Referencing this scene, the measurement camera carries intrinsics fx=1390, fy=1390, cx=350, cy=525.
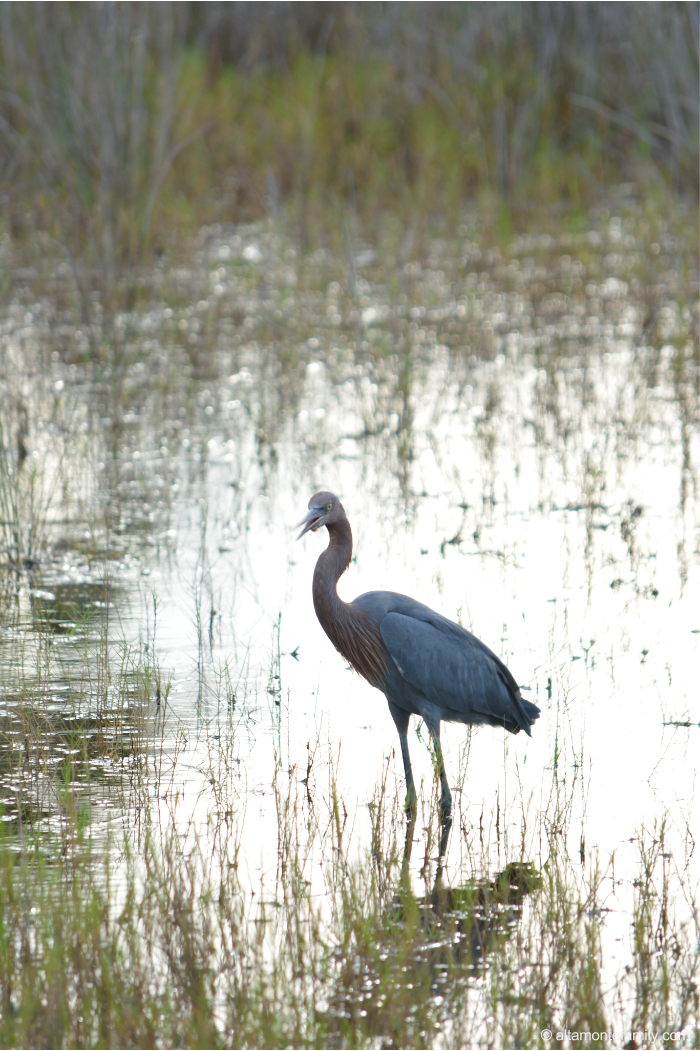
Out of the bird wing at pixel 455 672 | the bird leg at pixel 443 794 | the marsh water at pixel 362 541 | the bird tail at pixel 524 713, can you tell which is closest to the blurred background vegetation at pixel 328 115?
the marsh water at pixel 362 541

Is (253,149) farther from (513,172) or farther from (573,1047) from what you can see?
(573,1047)

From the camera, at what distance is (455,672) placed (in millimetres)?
4047

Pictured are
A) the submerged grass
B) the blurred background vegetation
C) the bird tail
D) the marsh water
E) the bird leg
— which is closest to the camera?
the submerged grass

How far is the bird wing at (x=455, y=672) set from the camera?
159 inches

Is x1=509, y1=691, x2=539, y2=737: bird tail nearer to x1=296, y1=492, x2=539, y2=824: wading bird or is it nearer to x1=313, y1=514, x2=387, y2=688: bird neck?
x1=296, y1=492, x2=539, y2=824: wading bird

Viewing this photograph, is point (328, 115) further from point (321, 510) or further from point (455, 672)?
point (455, 672)

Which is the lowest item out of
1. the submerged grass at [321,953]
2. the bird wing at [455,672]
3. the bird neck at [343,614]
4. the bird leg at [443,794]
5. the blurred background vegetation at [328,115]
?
the submerged grass at [321,953]

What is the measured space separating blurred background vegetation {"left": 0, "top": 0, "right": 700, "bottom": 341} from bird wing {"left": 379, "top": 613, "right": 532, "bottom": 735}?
445 centimetres

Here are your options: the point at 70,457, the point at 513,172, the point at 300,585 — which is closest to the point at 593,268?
the point at 513,172

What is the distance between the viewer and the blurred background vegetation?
855cm

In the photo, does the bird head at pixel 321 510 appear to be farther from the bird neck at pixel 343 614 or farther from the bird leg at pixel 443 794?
the bird leg at pixel 443 794

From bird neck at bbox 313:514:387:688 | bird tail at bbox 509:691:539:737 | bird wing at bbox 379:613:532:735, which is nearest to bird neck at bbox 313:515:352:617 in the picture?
bird neck at bbox 313:514:387:688

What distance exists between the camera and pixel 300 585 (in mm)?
5754

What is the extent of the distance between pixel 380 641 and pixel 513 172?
26.6 feet
